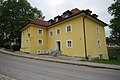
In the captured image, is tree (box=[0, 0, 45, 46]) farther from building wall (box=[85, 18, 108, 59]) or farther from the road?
the road

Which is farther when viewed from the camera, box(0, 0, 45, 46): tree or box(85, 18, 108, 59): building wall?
box(0, 0, 45, 46): tree

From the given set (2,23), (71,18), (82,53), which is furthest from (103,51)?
(2,23)

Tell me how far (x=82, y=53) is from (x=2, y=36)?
30893 millimetres

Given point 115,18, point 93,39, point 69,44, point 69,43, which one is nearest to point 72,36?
point 69,43

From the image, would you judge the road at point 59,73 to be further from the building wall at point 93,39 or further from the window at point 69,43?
the window at point 69,43

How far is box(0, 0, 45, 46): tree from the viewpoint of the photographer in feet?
132

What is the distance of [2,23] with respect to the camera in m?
42.5

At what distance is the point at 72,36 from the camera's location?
77.4 feet

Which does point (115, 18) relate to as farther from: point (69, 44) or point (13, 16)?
point (13, 16)

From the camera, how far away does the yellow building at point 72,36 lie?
22.1 metres

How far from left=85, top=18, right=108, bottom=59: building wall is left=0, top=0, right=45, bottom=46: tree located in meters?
23.1

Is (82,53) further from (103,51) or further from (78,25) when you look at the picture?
(103,51)

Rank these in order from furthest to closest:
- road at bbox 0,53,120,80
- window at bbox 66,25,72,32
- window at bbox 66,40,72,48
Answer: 1. window at bbox 66,25,72,32
2. window at bbox 66,40,72,48
3. road at bbox 0,53,120,80

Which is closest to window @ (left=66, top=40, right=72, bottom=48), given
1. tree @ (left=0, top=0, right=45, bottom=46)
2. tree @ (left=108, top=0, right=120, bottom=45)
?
tree @ (left=108, top=0, right=120, bottom=45)
